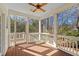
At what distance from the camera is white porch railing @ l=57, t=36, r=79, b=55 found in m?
4.31

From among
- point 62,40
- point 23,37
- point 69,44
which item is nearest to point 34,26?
point 23,37

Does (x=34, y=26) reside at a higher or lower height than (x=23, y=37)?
higher

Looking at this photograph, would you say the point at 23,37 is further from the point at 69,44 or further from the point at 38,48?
the point at 69,44

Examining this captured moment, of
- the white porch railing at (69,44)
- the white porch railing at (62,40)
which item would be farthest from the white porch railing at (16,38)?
the white porch railing at (69,44)

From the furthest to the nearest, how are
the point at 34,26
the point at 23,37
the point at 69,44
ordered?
the point at 23,37 → the point at 69,44 → the point at 34,26

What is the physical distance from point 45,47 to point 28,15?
1.07 metres

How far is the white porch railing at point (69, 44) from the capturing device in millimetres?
4312

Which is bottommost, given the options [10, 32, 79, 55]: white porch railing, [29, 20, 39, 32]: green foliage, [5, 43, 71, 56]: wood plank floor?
[5, 43, 71, 56]: wood plank floor

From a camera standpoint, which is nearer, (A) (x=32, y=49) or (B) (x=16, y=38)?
(A) (x=32, y=49)

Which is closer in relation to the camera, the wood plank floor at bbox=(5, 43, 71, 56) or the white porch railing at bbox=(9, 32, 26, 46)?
the wood plank floor at bbox=(5, 43, 71, 56)

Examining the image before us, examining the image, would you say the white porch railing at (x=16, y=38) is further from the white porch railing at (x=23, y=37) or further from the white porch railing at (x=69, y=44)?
the white porch railing at (x=69, y=44)

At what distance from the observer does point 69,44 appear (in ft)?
15.1

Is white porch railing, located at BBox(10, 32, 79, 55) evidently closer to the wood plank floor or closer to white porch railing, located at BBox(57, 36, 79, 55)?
white porch railing, located at BBox(57, 36, 79, 55)

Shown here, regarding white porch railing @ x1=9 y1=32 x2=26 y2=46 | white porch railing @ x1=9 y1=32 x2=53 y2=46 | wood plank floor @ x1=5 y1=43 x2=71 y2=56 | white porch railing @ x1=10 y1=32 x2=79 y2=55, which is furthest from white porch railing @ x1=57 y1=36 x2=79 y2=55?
white porch railing @ x1=9 y1=32 x2=26 y2=46
